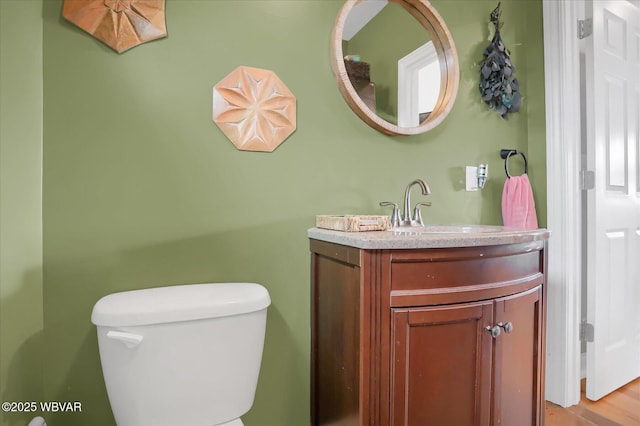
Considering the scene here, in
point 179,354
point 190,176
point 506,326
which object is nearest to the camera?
point 179,354

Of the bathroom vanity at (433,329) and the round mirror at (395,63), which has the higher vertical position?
the round mirror at (395,63)

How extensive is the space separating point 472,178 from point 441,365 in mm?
961

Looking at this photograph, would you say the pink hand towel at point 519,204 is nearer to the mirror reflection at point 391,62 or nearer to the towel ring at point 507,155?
the towel ring at point 507,155

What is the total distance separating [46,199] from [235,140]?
1.92 feet

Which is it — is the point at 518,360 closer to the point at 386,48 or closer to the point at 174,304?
the point at 174,304

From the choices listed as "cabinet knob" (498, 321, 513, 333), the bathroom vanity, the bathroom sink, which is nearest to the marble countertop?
the bathroom vanity

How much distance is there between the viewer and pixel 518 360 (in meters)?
1.04

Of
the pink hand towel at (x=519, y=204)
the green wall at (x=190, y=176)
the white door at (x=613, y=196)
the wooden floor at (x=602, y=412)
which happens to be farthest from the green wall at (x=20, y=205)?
the white door at (x=613, y=196)

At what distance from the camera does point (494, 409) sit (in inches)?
38.4

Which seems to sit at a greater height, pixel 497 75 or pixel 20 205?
pixel 497 75

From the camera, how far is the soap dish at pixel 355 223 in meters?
1.04

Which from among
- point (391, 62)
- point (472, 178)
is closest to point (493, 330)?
point (472, 178)

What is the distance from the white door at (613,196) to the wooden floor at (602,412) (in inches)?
1.7

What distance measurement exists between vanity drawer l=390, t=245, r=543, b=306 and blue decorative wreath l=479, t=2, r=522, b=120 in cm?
90
